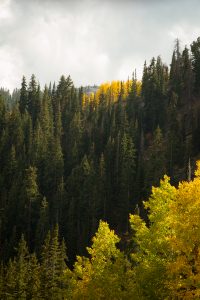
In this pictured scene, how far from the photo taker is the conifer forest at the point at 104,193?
22.2 meters

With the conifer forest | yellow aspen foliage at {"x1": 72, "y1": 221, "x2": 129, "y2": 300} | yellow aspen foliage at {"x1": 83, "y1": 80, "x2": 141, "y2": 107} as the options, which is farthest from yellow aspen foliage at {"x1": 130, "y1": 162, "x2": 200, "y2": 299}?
yellow aspen foliage at {"x1": 83, "y1": 80, "x2": 141, "y2": 107}

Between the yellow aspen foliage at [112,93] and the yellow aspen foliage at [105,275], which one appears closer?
the yellow aspen foliage at [105,275]

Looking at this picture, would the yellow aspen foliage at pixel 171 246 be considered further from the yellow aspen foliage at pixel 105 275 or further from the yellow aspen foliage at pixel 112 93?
the yellow aspen foliage at pixel 112 93

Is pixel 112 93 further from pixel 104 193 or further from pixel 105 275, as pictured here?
pixel 105 275

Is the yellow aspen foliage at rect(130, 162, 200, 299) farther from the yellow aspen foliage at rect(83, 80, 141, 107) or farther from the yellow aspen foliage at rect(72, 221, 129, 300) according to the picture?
the yellow aspen foliage at rect(83, 80, 141, 107)

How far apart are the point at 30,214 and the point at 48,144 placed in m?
27.9

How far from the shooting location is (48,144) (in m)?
118

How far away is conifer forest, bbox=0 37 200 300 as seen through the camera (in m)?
22.2

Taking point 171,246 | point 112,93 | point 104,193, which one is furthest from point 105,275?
point 112,93

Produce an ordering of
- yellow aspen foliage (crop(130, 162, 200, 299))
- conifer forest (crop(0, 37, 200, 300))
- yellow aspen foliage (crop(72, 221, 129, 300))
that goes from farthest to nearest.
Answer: yellow aspen foliage (crop(72, 221, 129, 300)) < conifer forest (crop(0, 37, 200, 300)) < yellow aspen foliage (crop(130, 162, 200, 299))

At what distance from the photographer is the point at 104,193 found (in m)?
96.2

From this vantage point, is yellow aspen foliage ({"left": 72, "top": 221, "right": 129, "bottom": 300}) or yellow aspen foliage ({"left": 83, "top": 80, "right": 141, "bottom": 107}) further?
yellow aspen foliage ({"left": 83, "top": 80, "right": 141, "bottom": 107})

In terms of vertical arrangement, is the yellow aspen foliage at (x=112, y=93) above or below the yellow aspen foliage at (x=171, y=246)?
above

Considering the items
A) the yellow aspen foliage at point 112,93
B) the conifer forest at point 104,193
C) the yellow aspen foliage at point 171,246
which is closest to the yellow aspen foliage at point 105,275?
the conifer forest at point 104,193
